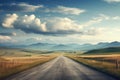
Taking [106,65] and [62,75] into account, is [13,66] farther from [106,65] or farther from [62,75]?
[62,75]

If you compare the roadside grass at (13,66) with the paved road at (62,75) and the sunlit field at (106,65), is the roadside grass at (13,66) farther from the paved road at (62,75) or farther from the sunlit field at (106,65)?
the sunlit field at (106,65)

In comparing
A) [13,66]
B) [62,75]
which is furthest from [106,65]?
[62,75]

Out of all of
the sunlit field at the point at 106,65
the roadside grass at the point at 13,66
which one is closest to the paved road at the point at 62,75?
the sunlit field at the point at 106,65

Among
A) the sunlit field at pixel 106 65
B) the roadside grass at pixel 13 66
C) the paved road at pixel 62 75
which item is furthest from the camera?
the roadside grass at pixel 13 66

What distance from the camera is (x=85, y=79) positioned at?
848 inches

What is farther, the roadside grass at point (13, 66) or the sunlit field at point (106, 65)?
the roadside grass at point (13, 66)

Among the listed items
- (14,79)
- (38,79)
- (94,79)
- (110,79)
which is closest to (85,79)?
(94,79)

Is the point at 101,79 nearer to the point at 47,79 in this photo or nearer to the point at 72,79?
the point at 72,79

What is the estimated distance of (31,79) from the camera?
21.7m

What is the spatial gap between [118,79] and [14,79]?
9.61 metres

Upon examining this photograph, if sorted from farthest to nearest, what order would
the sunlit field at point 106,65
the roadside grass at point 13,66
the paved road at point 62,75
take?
1. the roadside grass at point 13,66
2. the sunlit field at point 106,65
3. the paved road at point 62,75

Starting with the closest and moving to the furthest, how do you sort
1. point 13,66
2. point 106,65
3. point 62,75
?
point 62,75, point 106,65, point 13,66

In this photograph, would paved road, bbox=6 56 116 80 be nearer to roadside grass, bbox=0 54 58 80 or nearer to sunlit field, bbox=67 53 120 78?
sunlit field, bbox=67 53 120 78

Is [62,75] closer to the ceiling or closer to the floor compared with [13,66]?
closer to the floor
